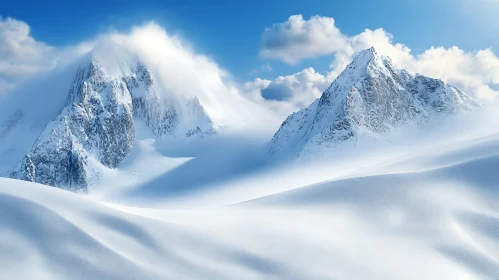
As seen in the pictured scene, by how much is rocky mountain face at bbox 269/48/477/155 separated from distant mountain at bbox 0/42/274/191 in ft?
140

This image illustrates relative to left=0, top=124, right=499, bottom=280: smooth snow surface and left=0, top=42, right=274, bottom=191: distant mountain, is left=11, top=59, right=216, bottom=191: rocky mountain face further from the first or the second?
left=0, top=124, right=499, bottom=280: smooth snow surface

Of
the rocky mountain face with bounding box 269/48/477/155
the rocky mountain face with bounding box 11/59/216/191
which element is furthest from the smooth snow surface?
the rocky mountain face with bounding box 11/59/216/191

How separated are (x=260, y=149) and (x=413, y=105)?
149 feet

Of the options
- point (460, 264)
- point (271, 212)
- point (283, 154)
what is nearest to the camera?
point (460, 264)

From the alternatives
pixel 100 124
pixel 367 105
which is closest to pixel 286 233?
pixel 367 105

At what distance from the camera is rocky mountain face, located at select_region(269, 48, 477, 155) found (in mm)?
132375

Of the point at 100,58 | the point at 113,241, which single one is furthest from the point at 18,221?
the point at 100,58

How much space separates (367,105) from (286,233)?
110216 mm

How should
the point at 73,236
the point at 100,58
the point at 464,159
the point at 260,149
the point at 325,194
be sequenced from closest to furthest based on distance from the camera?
the point at 73,236 → the point at 325,194 → the point at 464,159 → the point at 260,149 → the point at 100,58

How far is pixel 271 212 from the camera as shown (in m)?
38.4

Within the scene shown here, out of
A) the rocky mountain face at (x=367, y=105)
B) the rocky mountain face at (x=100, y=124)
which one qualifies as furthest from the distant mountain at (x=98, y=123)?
the rocky mountain face at (x=367, y=105)

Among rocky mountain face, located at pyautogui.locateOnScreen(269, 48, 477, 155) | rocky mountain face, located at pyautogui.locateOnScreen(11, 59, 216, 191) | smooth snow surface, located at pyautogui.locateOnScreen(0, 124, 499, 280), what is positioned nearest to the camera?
smooth snow surface, located at pyautogui.locateOnScreen(0, 124, 499, 280)

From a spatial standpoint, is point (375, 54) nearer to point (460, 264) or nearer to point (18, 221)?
point (460, 264)

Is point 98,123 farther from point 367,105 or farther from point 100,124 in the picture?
point 367,105
